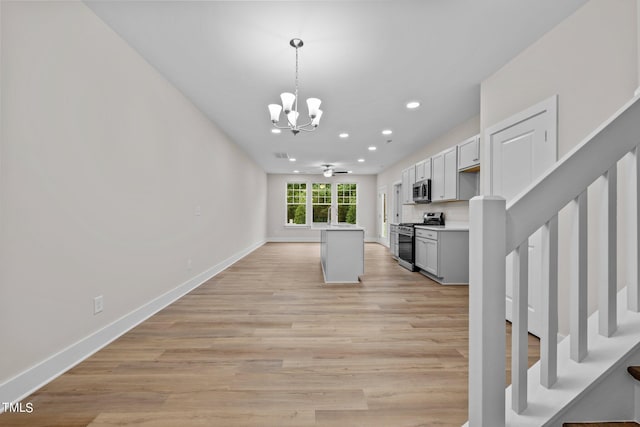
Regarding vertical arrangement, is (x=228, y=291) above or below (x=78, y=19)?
below

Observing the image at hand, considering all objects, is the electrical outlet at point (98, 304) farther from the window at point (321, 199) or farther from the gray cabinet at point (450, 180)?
the window at point (321, 199)

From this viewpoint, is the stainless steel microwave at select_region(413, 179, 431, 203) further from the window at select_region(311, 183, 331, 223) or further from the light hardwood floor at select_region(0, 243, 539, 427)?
the window at select_region(311, 183, 331, 223)

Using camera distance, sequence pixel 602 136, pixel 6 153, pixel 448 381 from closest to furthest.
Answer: pixel 602 136 → pixel 6 153 → pixel 448 381

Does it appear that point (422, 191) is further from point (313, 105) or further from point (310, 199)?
point (310, 199)

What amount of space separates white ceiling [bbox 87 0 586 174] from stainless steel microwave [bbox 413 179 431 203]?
1.52m

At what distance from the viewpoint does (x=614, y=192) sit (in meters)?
0.96

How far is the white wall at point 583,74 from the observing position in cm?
184

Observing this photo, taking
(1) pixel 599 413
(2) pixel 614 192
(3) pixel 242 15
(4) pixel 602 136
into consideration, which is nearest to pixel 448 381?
(1) pixel 599 413

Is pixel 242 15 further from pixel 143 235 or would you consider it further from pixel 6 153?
pixel 143 235

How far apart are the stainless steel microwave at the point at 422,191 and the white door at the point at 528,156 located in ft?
7.84

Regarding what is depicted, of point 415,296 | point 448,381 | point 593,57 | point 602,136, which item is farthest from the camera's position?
point 415,296

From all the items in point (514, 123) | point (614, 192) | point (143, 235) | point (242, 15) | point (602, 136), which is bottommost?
point (143, 235)

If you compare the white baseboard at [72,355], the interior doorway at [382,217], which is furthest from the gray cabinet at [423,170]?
the white baseboard at [72,355]

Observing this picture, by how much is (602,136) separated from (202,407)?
7.12 ft
